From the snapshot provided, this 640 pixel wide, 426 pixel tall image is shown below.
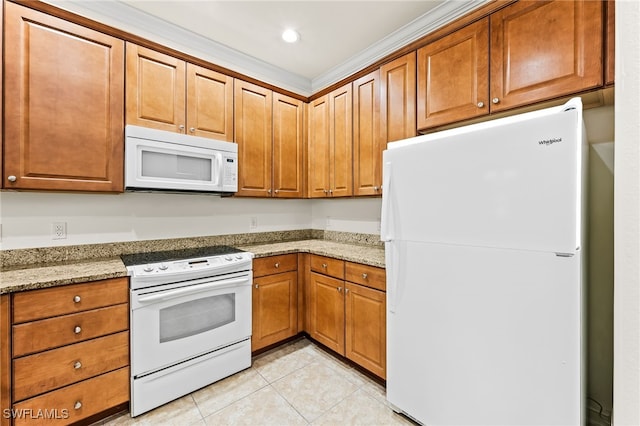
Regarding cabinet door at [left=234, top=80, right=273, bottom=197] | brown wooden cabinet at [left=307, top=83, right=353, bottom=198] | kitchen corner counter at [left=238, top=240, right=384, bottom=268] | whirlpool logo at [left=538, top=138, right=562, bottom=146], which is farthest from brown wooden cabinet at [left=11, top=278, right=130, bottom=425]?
whirlpool logo at [left=538, top=138, right=562, bottom=146]

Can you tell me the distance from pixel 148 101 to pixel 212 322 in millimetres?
1629

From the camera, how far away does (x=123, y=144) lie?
1.94 metres

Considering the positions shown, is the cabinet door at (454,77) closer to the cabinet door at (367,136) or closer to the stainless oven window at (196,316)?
the cabinet door at (367,136)

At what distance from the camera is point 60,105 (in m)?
1.73

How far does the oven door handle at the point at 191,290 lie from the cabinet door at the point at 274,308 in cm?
23

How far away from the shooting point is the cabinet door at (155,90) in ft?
6.51

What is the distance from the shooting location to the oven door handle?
1.77 metres

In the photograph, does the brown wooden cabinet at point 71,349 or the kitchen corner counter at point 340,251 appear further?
the kitchen corner counter at point 340,251

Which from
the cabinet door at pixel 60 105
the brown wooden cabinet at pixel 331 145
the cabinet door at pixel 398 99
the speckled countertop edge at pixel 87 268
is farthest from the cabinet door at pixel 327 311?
the cabinet door at pixel 60 105

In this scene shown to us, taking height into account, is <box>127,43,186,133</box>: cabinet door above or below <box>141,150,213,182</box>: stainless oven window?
above

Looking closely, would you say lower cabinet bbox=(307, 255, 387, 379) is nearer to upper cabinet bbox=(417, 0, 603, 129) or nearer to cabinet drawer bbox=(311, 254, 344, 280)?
cabinet drawer bbox=(311, 254, 344, 280)

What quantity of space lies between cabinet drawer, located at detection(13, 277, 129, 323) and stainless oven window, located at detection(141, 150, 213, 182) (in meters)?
0.76

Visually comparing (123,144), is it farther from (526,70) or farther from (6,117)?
(526,70)

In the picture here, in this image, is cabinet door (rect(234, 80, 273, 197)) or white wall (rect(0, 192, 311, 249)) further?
cabinet door (rect(234, 80, 273, 197))
